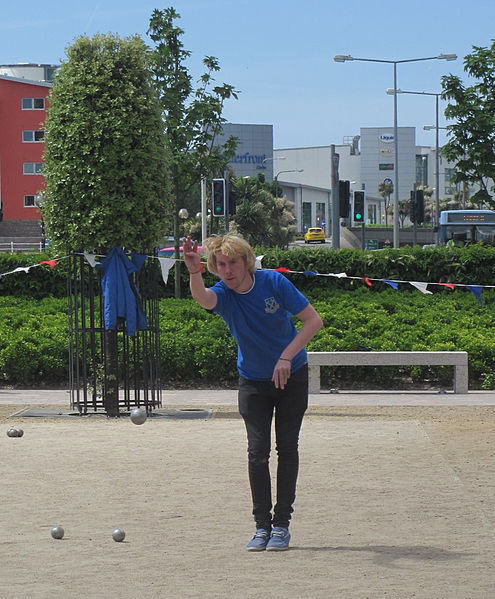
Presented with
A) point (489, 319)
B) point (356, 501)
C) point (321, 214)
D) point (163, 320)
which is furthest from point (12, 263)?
point (321, 214)

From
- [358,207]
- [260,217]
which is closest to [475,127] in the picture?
[358,207]

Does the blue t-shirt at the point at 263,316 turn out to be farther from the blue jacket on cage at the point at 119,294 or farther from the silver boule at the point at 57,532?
the blue jacket on cage at the point at 119,294

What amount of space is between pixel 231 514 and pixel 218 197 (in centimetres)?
2090

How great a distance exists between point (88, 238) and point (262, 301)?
21.0 ft

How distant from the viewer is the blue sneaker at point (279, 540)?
18.3 feet

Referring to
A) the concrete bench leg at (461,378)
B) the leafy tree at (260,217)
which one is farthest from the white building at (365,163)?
the concrete bench leg at (461,378)

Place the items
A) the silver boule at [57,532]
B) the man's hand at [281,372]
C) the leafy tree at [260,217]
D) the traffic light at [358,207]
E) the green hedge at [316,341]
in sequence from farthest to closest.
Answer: the leafy tree at [260,217]
the traffic light at [358,207]
the green hedge at [316,341]
the silver boule at [57,532]
the man's hand at [281,372]

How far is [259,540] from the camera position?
18.5 ft

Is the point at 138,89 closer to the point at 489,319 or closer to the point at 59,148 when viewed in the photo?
the point at 59,148

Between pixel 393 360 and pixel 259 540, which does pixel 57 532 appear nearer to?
pixel 259 540

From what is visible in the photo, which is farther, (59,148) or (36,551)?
(59,148)

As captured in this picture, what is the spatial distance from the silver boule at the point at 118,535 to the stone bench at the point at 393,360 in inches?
336

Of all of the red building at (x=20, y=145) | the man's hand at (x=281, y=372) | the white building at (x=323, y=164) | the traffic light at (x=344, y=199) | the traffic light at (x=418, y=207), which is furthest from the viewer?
the white building at (x=323, y=164)

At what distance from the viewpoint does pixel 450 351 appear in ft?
48.4
